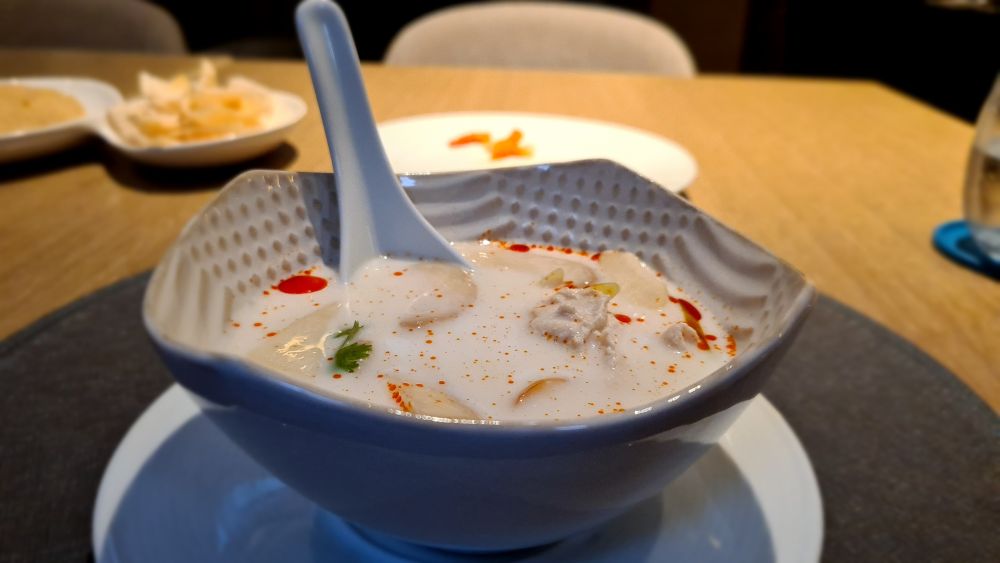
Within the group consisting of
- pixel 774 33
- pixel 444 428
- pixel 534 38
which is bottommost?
pixel 774 33

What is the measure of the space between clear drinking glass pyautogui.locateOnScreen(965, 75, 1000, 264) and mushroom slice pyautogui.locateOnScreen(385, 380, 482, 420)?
868mm

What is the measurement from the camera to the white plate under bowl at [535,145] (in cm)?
123

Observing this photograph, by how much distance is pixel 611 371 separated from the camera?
53cm

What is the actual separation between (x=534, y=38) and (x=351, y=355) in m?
1.96

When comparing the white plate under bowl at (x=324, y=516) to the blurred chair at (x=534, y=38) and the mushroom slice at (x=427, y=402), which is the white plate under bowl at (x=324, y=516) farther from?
the blurred chair at (x=534, y=38)

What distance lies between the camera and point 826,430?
0.70 meters

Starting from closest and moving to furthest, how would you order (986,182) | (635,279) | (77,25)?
1. (635,279)
2. (986,182)
3. (77,25)

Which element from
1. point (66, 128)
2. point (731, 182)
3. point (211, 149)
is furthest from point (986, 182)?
point (66, 128)

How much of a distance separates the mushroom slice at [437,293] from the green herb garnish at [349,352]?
4 cm

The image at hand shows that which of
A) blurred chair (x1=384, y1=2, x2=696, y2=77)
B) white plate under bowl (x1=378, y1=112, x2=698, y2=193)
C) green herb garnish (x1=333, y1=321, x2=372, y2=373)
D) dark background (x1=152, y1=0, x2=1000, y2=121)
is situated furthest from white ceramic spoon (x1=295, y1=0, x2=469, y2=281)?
dark background (x1=152, y1=0, x2=1000, y2=121)

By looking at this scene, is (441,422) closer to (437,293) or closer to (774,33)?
(437,293)

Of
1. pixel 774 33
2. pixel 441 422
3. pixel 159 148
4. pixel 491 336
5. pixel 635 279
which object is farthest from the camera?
pixel 774 33

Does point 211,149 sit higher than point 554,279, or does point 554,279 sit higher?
point 554,279

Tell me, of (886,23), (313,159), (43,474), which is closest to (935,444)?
(313,159)
